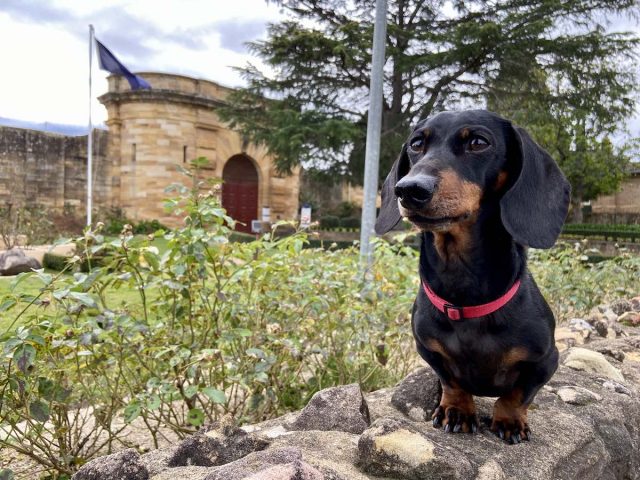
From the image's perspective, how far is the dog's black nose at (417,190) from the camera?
120 cm

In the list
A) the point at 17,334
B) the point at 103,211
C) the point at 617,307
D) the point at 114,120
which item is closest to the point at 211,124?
the point at 114,120

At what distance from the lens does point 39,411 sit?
5.89 feet

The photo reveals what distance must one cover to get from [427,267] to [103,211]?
2061 cm

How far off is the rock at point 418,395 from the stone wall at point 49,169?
20.9 m

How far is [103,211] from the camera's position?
65.9 feet

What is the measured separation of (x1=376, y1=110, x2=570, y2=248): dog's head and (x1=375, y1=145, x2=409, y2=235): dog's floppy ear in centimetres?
12

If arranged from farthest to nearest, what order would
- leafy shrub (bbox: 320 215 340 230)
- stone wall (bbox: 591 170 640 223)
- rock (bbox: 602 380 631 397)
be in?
stone wall (bbox: 591 170 640 223), leafy shrub (bbox: 320 215 340 230), rock (bbox: 602 380 631 397)

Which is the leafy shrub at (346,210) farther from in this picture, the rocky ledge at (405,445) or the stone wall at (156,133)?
the rocky ledge at (405,445)

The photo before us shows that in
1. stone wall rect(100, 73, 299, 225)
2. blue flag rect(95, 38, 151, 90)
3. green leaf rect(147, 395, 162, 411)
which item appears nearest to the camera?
green leaf rect(147, 395, 162, 411)

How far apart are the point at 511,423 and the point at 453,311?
1.53 ft

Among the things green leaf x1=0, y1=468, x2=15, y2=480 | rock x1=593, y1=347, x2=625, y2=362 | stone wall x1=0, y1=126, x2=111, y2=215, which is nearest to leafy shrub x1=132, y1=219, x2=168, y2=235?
stone wall x1=0, y1=126, x2=111, y2=215

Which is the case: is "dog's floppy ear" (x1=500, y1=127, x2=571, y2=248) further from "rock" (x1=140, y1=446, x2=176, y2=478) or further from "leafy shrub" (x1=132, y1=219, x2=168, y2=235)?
"leafy shrub" (x1=132, y1=219, x2=168, y2=235)

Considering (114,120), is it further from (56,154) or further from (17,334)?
(17,334)

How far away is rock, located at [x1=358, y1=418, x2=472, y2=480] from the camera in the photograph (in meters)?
1.31
